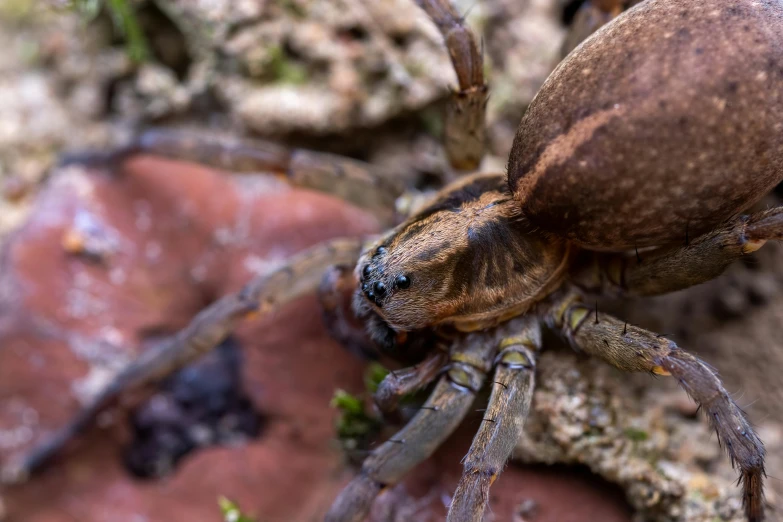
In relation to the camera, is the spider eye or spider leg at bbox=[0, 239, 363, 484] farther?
spider leg at bbox=[0, 239, 363, 484]

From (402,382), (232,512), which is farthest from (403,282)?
(232,512)

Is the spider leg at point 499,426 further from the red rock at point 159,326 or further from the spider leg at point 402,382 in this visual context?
the red rock at point 159,326

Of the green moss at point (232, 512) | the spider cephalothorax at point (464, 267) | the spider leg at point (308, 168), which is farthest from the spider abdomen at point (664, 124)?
the green moss at point (232, 512)

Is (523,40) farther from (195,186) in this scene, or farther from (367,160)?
(195,186)

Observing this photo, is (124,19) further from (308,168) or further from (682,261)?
(682,261)

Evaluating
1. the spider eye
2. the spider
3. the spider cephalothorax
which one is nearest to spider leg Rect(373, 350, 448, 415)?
the spider

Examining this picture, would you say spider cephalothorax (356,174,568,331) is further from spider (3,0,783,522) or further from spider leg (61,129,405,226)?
spider leg (61,129,405,226)
